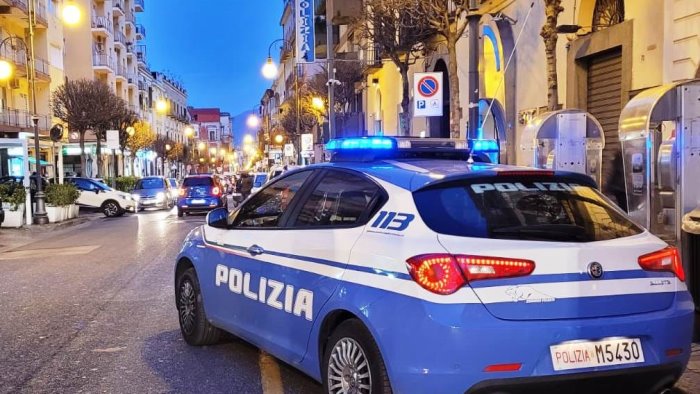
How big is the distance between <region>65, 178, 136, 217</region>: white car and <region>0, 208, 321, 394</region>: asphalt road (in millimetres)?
15040

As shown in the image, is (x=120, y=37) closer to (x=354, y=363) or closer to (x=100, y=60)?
(x=100, y=60)

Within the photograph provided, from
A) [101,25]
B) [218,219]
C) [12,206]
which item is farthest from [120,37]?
[218,219]

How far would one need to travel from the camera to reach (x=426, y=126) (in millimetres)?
26750

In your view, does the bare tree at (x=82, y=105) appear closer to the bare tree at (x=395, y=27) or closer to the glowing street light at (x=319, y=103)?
the glowing street light at (x=319, y=103)

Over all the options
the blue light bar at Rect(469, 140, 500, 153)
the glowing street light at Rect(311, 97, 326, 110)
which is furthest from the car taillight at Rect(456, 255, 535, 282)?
the glowing street light at Rect(311, 97, 326, 110)

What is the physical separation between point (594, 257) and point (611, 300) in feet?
0.77

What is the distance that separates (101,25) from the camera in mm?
56062

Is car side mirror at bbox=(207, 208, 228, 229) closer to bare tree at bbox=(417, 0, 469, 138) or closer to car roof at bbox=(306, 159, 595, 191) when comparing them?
car roof at bbox=(306, 159, 595, 191)

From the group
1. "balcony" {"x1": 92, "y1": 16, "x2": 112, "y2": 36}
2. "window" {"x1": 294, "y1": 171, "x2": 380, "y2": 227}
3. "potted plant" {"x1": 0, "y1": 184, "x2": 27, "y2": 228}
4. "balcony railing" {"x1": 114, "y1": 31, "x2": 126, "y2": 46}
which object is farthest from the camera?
"balcony railing" {"x1": 114, "y1": 31, "x2": 126, "y2": 46}

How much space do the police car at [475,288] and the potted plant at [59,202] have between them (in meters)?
19.6

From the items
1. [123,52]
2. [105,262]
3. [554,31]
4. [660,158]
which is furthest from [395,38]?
[123,52]

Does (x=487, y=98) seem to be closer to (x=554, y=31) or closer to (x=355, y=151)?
(x=554, y=31)

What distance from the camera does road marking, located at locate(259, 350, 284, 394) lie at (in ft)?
16.3

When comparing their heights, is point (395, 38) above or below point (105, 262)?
above
